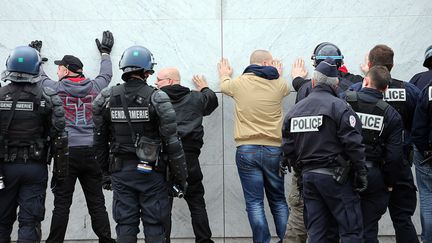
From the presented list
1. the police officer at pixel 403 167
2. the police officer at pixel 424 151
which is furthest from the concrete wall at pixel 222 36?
the police officer at pixel 403 167

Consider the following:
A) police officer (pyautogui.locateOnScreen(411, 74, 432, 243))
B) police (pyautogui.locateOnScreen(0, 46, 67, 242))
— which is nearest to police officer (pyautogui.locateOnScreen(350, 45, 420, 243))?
police officer (pyautogui.locateOnScreen(411, 74, 432, 243))

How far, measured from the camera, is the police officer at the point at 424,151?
24.8 ft

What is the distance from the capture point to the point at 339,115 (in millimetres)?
6715

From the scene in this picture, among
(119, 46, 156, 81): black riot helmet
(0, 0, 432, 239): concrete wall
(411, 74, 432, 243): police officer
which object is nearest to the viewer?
(119, 46, 156, 81): black riot helmet

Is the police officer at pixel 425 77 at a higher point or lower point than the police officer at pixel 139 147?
higher

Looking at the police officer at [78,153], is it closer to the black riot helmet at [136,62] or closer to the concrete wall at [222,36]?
the concrete wall at [222,36]

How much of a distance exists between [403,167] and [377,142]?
376mm

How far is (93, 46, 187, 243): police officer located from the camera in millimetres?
6984

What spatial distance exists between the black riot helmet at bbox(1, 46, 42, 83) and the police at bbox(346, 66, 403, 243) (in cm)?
293

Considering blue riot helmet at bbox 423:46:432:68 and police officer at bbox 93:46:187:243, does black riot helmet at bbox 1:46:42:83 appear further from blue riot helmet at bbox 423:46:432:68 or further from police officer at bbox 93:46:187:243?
blue riot helmet at bbox 423:46:432:68

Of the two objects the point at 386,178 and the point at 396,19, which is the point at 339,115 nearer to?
the point at 386,178

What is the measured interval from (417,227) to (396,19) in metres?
2.39

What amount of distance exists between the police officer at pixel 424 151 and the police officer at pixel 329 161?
1.07 m

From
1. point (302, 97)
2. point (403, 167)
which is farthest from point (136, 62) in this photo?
point (403, 167)
